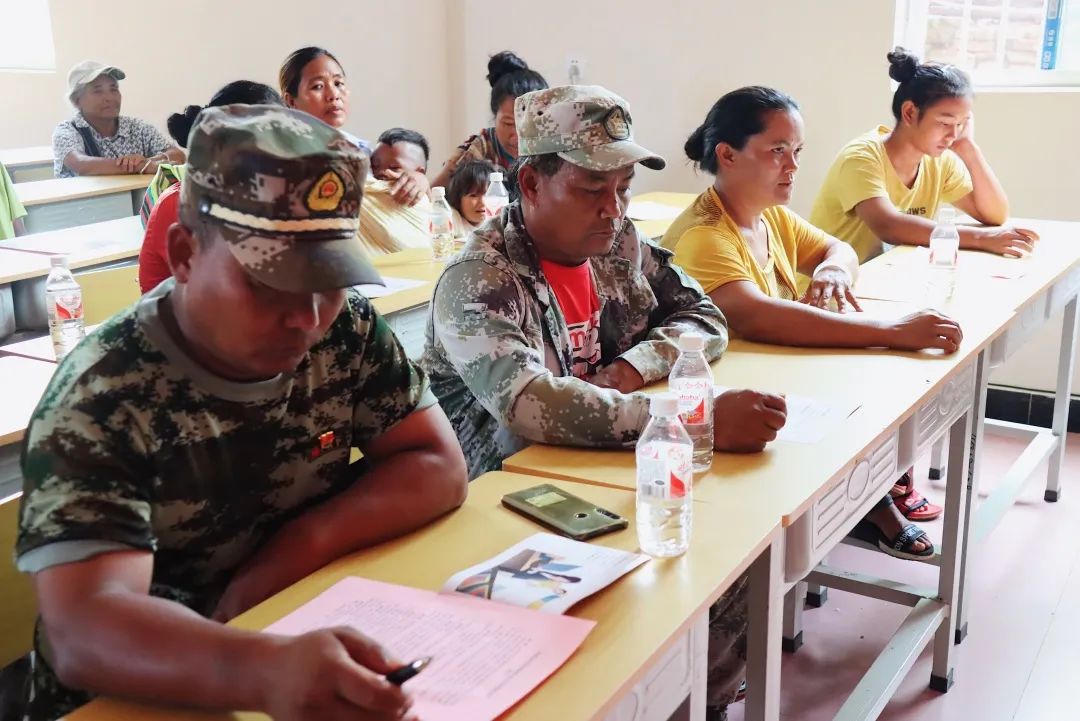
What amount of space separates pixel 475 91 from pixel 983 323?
367cm

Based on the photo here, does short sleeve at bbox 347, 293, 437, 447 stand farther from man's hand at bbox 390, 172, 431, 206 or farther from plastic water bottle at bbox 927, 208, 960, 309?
man's hand at bbox 390, 172, 431, 206

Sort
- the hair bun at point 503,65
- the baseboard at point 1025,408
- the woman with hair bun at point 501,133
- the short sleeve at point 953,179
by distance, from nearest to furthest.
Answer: the short sleeve at point 953,179 < the baseboard at point 1025,408 < the woman with hair bun at point 501,133 < the hair bun at point 503,65

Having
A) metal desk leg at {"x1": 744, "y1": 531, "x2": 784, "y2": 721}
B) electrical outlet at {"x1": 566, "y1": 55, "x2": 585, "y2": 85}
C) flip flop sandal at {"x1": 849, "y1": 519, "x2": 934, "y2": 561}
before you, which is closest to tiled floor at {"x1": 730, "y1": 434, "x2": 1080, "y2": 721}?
flip flop sandal at {"x1": 849, "y1": 519, "x2": 934, "y2": 561}

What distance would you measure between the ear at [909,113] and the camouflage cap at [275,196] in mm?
2641

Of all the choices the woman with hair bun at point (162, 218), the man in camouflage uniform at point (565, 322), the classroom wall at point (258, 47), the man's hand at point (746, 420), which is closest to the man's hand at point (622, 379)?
the man in camouflage uniform at point (565, 322)

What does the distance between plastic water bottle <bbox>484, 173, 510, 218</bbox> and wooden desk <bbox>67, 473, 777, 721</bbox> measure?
7.37 feet

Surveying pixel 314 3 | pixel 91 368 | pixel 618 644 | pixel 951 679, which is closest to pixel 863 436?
pixel 618 644

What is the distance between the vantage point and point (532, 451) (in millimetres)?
1646

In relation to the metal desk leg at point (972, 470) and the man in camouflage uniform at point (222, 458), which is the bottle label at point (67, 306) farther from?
the metal desk leg at point (972, 470)

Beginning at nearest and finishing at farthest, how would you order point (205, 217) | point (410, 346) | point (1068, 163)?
point (205, 217) → point (410, 346) → point (1068, 163)

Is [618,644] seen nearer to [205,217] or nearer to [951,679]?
[205,217]

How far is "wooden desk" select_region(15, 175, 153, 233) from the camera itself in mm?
4785

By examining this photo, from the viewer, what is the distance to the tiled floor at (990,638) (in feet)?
7.43

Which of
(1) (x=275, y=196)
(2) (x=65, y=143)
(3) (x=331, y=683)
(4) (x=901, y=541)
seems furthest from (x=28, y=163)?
(3) (x=331, y=683)
